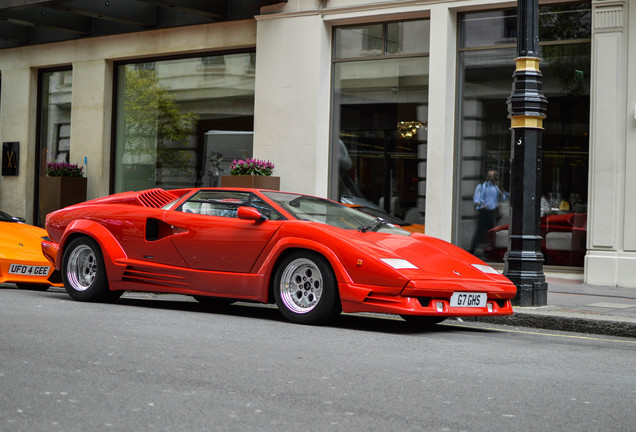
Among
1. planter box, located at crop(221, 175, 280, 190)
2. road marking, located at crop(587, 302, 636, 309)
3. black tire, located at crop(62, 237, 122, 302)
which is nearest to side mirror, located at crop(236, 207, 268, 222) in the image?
black tire, located at crop(62, 237, 122, 302)

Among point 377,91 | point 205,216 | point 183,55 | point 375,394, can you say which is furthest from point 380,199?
point 375,394

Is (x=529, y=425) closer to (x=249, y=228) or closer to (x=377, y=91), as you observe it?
(x=249, y=228)

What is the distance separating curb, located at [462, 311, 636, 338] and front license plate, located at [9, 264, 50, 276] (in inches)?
205

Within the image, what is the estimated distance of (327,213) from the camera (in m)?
8.81

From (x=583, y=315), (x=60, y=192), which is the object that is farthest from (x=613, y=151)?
(x=60, y=192)

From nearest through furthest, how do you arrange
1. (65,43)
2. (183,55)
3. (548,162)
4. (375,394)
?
1. (375,394)
2. (548,162)
3. (183,55)
4. (65,43)

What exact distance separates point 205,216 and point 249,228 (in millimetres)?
614

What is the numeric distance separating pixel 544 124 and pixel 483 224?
188 cm

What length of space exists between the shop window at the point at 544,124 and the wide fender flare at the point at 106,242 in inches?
270

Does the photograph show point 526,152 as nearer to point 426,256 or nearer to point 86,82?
point 426,256

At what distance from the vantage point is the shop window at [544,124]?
13.9 metres

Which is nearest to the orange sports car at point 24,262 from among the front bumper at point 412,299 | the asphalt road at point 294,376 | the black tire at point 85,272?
the black tire at point 85,272

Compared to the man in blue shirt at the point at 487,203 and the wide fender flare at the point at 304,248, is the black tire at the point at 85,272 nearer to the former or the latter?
the wide fender flare at the point at 304,248

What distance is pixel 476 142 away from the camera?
49.1ft
